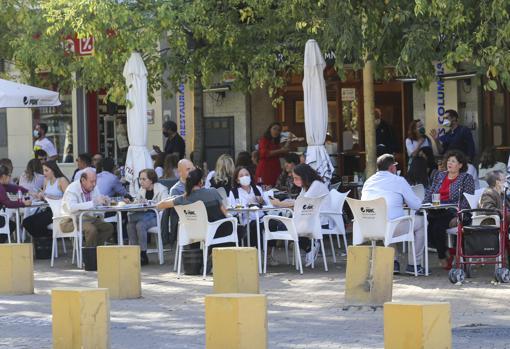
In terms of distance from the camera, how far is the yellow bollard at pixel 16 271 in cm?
1384

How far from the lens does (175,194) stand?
1644cm

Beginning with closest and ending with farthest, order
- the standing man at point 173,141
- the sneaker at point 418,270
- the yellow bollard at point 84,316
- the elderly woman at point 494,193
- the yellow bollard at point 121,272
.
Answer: the yellow bollard at point 84,316 < the yellow bollard at point 121,272 < the elderly woman at point 494,193 < the sneaker at point 418,270 < the standing man at point 173,141

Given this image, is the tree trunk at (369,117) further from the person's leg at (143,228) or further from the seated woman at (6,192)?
the seated woman at (6,192)

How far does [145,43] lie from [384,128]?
20.3 feet

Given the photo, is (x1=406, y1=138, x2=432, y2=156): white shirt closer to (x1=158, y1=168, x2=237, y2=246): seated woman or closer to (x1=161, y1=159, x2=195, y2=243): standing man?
(x1=161, y1=159, x2=195, y2=243): standing man

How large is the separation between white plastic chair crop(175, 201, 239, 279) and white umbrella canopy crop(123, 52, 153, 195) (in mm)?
3518

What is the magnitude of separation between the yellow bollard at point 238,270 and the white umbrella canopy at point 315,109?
4.96m

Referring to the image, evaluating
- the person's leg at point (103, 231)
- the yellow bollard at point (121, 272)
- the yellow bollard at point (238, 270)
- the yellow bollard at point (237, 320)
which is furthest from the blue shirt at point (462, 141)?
the yellow bollard at point (237, 320)

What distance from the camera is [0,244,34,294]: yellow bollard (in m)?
13.8

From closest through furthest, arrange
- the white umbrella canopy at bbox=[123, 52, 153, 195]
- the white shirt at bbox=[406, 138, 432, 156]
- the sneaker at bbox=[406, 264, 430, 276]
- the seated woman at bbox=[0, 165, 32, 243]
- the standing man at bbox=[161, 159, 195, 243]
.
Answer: the sneaker at bbox=[406, 264, 430, 276], the standing man at bbox=[161, 159, 195, 243], the seated woman at bbox=[0, 165, 32, 243], the white umbrella canopy at bbox=[123, 52, 153, 195], the white shirt at bbox=[406, 138, 432, 156]

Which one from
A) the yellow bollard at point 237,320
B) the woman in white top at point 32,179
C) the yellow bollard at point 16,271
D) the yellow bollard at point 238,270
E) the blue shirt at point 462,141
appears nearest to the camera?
the yellow bollard at point 237,320

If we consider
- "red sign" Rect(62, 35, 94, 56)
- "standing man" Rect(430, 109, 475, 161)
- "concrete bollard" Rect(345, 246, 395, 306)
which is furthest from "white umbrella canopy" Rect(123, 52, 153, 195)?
"concrete bollard" Rect(345, 246, 395, 306)

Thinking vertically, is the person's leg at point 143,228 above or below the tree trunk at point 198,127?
below

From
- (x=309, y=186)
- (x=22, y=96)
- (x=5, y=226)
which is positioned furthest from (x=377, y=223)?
(x=22, y=96)
